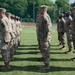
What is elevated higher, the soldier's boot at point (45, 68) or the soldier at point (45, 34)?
the soldier at point (45, 34)

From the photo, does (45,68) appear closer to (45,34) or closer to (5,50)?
(45,34)

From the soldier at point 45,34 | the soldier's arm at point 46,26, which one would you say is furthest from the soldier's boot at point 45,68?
the soldier's arm at point 46,26

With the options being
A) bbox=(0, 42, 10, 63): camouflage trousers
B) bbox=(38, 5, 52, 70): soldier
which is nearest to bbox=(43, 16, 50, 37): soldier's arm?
bbox=(38, 5, 52, 70): soldier

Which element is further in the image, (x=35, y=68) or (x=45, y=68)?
(x=35, y=68)

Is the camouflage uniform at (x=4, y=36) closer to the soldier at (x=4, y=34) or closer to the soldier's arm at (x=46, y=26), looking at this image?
the soldier at (x=4, y=34)

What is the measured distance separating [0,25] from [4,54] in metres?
1.03

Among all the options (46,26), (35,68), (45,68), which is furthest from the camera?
(35,68)

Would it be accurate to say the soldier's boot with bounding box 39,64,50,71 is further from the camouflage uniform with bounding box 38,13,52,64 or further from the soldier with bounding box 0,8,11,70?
the soldier with bounding box 0,8,11,70

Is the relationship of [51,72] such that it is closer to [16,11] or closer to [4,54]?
[4,54]

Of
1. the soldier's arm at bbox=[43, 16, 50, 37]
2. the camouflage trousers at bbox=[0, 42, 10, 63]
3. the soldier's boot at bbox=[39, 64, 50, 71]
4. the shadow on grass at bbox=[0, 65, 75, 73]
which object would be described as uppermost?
the soldier's arm at bbox=[43, 16, 50, 37]

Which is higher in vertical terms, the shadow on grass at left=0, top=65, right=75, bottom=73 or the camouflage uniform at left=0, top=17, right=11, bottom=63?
the camouflage uniform at left=0, top=17, right=11, bottom=63

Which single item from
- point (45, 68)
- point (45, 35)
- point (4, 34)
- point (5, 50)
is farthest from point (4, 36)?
point (45, 68)

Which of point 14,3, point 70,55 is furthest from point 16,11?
point 70,55

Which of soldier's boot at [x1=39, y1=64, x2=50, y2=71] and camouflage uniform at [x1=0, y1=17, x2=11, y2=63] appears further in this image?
soldier's boot at [x1=39, y1=64, x2=50, y2=71]
